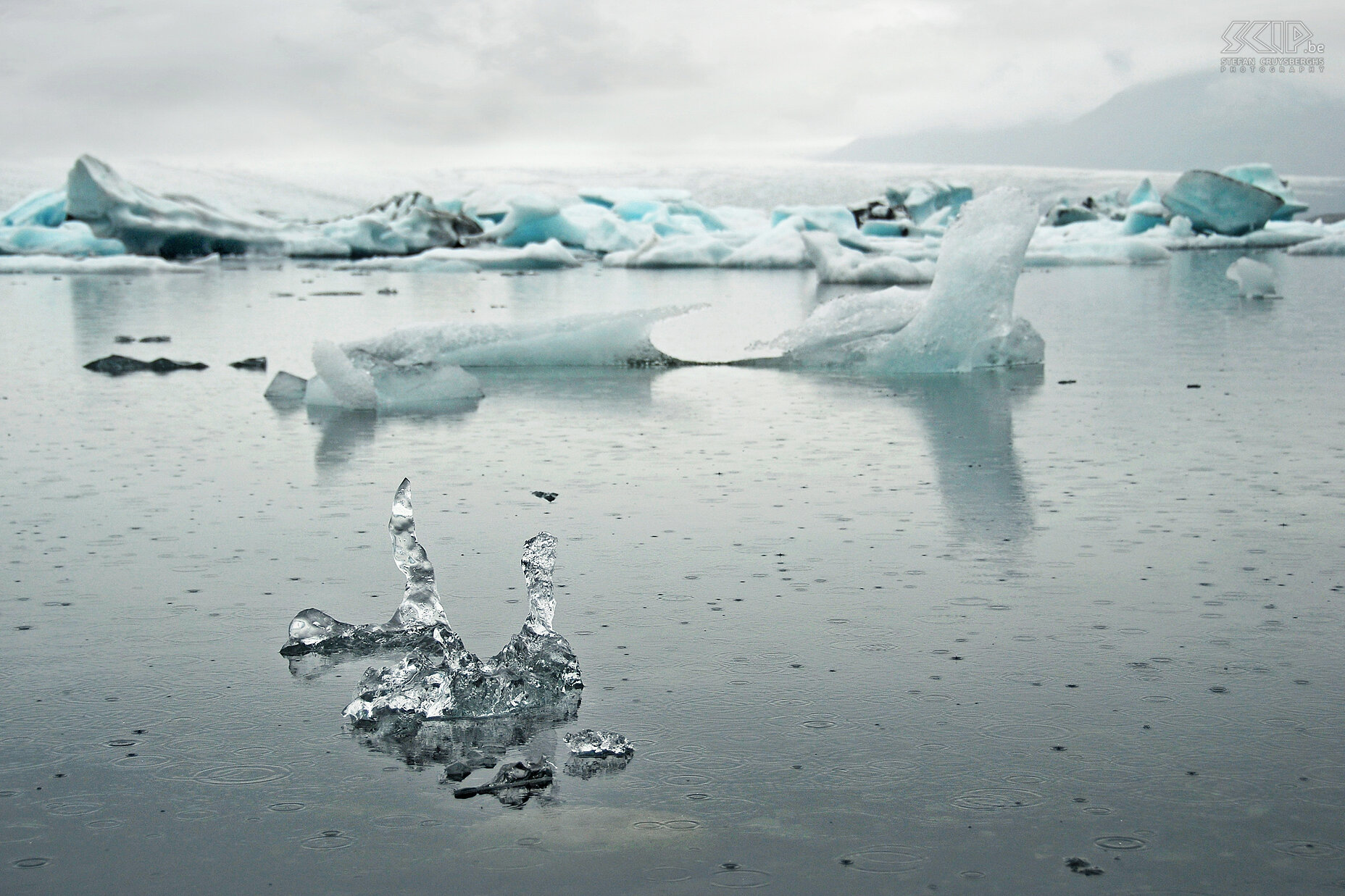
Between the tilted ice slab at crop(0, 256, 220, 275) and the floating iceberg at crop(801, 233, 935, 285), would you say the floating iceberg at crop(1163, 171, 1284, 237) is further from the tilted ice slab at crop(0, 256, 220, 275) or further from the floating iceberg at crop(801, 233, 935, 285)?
the tilted ice slab at crop(0, 256, 220, 275)

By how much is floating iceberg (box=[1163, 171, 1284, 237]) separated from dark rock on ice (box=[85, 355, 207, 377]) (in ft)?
80.7

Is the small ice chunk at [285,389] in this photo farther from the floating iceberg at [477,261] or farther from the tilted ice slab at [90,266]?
the floating iceberg at [477,261]

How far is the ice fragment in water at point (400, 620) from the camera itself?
2508 millimetres

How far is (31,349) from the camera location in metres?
8.61

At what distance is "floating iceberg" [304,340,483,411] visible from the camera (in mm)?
5945

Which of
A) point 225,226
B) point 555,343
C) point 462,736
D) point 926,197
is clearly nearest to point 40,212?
point 225,226

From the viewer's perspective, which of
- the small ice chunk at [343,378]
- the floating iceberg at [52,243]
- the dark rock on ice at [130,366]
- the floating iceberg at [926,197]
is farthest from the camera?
the floating iceberg at [926,197]

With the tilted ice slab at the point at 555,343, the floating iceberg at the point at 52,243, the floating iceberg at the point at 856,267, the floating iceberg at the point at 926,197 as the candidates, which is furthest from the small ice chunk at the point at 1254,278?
the floating iceberg at the point at 926,197

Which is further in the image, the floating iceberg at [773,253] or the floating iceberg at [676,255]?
the floating iceberg at [676,255]

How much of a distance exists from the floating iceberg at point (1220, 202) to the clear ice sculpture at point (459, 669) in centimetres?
2809

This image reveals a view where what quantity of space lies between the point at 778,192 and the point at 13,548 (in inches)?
1970

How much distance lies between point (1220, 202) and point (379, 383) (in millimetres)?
26016

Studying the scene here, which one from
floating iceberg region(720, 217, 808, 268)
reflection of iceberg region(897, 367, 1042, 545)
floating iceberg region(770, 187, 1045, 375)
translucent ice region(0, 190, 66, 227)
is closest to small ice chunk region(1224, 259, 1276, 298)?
floating iceberg region(770, 187, 1045, 375)

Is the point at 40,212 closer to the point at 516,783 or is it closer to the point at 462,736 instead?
the point at 462,736
